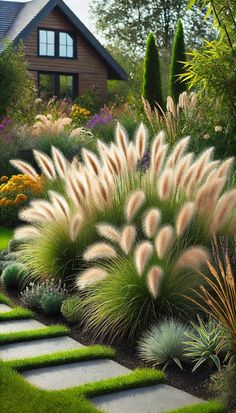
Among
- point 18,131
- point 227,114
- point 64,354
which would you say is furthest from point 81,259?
point 18,131

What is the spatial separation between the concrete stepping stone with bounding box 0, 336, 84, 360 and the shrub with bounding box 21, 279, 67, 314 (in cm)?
55

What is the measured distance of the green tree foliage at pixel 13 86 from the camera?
18688 millimetres

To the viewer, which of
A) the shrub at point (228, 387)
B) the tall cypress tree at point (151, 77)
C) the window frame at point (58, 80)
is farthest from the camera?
the window frame at point (58, 80)

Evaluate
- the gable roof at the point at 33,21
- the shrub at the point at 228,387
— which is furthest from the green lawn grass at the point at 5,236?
the gable roof at the point at 33,21

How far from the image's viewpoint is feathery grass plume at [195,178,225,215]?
Result: 5.27m

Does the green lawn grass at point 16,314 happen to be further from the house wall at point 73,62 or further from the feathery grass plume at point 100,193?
the house wall at point 73,62

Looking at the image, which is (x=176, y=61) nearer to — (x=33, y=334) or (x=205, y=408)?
(x=33, y=334)

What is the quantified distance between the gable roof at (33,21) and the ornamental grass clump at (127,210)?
22.1m

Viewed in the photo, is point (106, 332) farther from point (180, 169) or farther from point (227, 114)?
point (227, 114)

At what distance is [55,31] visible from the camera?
98.9 ft

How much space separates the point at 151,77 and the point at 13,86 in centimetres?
390

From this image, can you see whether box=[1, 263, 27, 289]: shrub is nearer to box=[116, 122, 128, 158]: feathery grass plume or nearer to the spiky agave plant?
Answer: the spiky agave plant

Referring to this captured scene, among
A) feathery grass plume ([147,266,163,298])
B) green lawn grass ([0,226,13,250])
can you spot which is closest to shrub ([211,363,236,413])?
feathery grass plume ([147,266,163,298])

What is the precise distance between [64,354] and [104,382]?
1.86 ft
